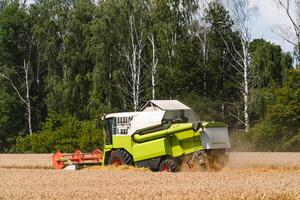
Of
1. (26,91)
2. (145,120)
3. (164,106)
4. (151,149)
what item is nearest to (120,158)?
(151,149)

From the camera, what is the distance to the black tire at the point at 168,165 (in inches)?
906

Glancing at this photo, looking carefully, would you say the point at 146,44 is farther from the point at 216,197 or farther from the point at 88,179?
the point at 216,197

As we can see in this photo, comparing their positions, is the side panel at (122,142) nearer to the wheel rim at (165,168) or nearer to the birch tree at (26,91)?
the wheel rim at (165,168)

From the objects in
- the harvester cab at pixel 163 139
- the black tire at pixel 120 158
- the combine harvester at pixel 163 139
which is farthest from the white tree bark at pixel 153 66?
the black tire at pixel 120 158

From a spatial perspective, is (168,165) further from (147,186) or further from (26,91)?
(26,91)

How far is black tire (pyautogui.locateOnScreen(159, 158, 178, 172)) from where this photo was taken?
2302cm

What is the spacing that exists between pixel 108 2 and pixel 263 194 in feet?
144

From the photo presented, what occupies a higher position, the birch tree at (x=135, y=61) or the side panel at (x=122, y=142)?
the birch tree at (x=135, y=61)

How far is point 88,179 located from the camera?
772 inches

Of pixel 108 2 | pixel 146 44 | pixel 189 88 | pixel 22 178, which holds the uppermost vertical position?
pixel 108 2

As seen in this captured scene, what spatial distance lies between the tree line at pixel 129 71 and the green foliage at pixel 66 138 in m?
0.08

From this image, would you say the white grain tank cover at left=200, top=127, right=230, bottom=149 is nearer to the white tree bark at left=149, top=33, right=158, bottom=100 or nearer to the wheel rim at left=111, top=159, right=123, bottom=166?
the wheel rim at left=111, top=159, right=123, bottom=166

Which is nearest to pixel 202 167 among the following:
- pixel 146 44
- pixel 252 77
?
pixel 252 77

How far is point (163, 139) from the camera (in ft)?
77.2
